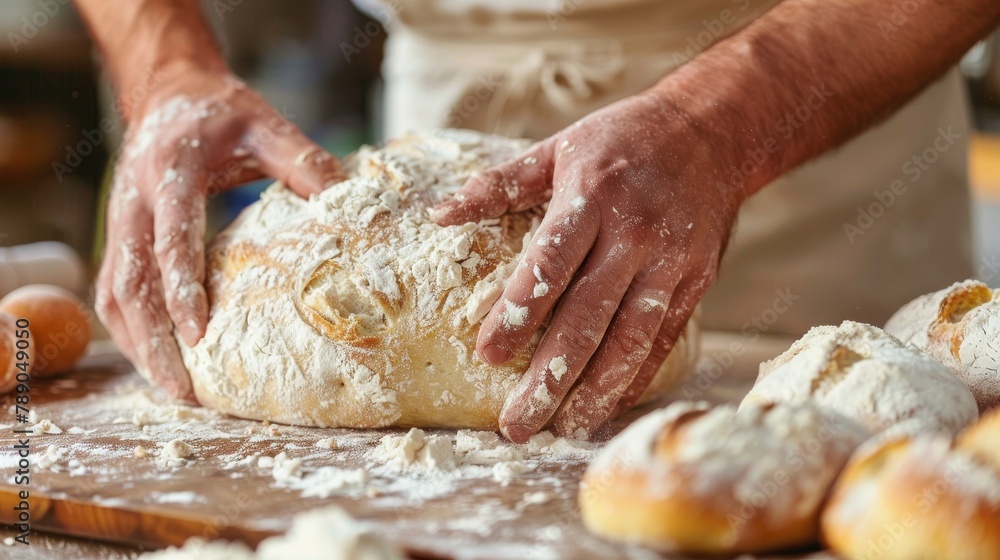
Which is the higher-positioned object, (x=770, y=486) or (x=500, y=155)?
(x=500, y=155)

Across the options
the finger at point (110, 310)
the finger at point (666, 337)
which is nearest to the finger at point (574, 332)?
the finger at point (666, 337)

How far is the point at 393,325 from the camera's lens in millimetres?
1463

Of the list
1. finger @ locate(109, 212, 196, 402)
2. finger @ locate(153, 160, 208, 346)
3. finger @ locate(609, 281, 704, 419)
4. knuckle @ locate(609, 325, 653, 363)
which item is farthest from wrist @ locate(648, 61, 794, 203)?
finger @ locate(109, 212, 196, 402)

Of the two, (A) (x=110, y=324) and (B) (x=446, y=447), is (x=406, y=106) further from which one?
(B) (x=446, y=447)

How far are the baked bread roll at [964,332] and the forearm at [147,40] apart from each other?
1560mm

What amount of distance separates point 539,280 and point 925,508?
652 millimetres

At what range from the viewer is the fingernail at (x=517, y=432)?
4.55ft

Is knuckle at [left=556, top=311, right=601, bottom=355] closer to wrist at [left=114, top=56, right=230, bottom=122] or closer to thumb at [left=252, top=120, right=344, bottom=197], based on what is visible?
thumb at [left=252, top=120, right=344, bottom=197]

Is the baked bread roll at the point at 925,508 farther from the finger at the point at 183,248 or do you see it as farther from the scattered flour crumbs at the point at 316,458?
the finger at the point at 183,248

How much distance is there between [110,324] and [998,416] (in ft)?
5.09

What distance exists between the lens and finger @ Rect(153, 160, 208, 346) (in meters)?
1.59

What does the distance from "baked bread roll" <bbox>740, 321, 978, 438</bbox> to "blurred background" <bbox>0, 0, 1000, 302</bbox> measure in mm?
3745

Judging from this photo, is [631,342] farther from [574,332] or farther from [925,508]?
[925,508]

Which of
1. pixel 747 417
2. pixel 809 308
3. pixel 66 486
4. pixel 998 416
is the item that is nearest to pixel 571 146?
pixel 747 417
